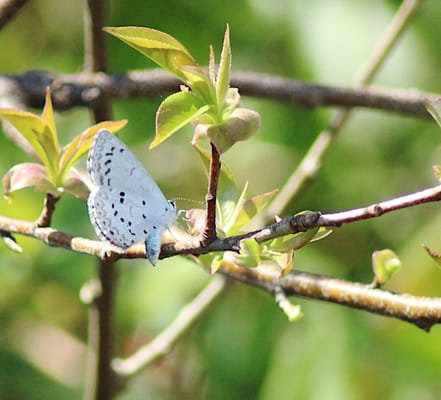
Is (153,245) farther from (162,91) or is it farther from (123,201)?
(162,91)

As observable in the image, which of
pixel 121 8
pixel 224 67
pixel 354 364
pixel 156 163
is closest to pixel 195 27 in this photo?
pixel 121 8

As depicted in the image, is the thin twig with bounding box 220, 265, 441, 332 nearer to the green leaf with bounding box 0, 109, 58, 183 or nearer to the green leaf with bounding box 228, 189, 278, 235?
the green leaf with bounding box 228, 189, 278, 235

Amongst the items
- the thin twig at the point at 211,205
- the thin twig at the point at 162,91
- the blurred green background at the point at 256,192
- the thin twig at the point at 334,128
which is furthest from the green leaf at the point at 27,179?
the blurred green background at the point at 256,192

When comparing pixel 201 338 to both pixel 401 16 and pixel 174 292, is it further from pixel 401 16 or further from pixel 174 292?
pixel 401 16

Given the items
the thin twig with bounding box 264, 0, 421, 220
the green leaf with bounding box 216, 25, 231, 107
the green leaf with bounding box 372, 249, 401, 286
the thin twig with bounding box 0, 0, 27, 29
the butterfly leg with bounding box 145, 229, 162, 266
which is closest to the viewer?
the green leaf with bounding box 216, 25, 231, 107

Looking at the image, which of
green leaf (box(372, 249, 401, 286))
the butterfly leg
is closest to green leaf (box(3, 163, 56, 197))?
the butterfly leg
